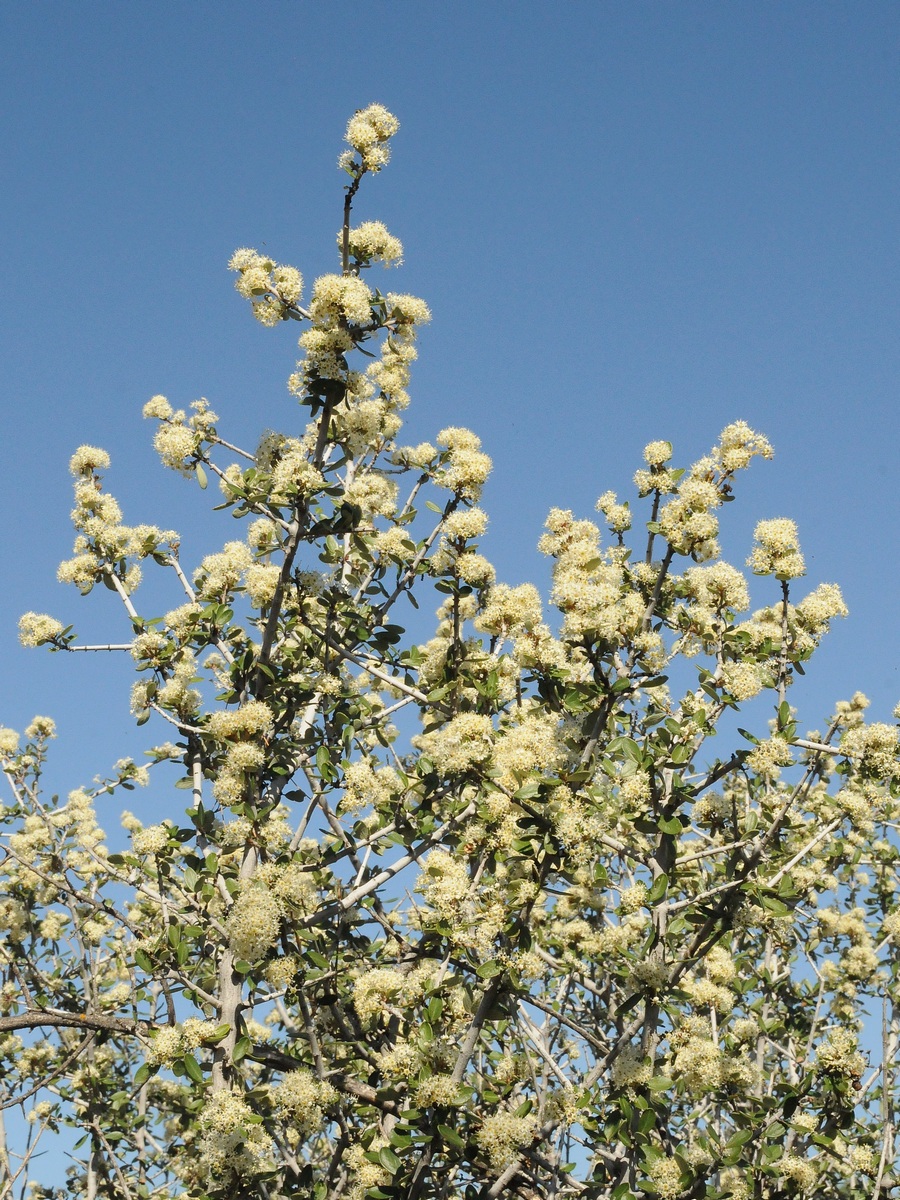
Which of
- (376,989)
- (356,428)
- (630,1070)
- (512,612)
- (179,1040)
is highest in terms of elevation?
(356,428)

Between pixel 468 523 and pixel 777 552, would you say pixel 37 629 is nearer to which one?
pixel 468 523

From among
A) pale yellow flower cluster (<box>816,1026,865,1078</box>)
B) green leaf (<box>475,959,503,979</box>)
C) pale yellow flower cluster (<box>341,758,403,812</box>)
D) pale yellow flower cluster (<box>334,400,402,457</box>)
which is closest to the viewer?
green leaf (<box>475,959,503,979</box>)

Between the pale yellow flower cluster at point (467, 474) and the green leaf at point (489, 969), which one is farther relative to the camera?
the pale yellow flower cluster at point (467, 474)

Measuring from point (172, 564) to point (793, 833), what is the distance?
4.39m

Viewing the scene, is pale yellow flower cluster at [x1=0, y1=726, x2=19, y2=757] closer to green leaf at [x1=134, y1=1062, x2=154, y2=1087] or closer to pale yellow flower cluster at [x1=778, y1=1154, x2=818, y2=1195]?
green leaf at [x1=134, y1=1062, x2=154, y2=1087]

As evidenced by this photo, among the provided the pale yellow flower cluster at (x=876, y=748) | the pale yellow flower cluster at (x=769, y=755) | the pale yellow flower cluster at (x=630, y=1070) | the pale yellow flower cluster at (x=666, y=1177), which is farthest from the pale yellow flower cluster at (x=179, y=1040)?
the pale yellow flower cluster at (x=876, y=748)

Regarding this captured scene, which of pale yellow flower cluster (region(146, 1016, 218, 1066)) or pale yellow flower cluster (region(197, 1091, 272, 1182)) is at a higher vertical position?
pale yellow flower cluster (region(146, 1016, 218, 1066))

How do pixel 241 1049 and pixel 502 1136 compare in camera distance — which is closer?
pixel 502 1136

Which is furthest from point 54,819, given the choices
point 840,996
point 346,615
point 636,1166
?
point 840,996

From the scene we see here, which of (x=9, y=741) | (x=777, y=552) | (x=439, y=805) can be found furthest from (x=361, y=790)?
(x=9, y=741)

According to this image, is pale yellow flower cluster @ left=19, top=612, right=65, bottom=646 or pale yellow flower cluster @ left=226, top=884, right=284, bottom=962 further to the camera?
pale yellow flower cluster @ left=19, top=612, right=65, bottom=646

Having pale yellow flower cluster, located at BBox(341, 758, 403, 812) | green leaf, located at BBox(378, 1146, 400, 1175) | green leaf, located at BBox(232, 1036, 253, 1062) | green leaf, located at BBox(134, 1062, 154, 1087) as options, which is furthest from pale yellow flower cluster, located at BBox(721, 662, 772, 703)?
green leaf, located at BBox(134, 1062, 154, 1087)

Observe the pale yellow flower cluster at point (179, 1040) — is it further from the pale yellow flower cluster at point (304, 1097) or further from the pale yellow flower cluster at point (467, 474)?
the pale yellow flower cluster at point (467, 474)

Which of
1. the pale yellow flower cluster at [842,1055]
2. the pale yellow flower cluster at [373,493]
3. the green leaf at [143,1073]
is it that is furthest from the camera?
the pale yellow flower cluster at [373,493]
